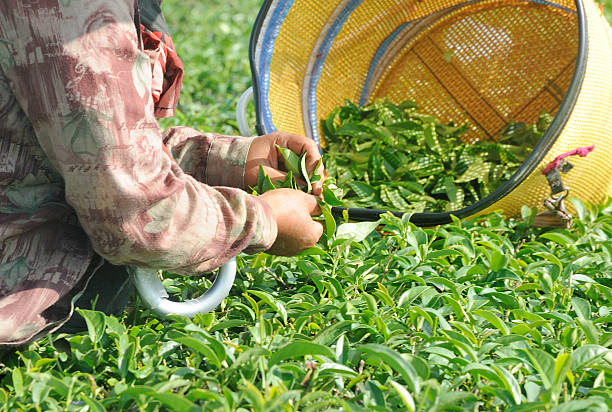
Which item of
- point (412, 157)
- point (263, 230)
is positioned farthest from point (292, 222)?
point (412, 157)

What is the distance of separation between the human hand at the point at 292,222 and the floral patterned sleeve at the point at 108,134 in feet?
0.46

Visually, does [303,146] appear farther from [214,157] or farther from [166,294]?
[166,294]

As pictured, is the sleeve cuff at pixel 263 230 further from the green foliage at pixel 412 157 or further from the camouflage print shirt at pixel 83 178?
the green foliage at pixel 412 157

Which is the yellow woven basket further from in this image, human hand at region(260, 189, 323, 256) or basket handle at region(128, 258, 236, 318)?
basket handle at region(128, 258, 236, 318)

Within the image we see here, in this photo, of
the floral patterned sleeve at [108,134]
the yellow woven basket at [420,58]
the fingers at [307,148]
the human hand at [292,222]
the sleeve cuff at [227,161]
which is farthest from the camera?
the yellow woven basket at [420,58]

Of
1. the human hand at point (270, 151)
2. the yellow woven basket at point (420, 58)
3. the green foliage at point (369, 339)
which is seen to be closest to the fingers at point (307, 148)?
the human hand at point (270, 151)

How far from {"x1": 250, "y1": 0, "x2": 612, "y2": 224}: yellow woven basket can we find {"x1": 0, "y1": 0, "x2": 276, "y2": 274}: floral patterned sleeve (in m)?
0.85

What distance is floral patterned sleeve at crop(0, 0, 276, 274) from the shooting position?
0.90 meters

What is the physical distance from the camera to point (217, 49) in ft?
10.7

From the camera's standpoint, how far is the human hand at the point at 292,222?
4.01 feet

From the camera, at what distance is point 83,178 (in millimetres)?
946

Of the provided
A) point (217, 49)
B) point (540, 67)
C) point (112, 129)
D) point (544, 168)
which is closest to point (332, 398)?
point (112, 129)

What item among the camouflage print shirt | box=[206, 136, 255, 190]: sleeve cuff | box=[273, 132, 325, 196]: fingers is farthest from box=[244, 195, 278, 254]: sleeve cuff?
box=[206, 136, 255, 190]: sleeve cuff

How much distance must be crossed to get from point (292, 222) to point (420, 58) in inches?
50.6
